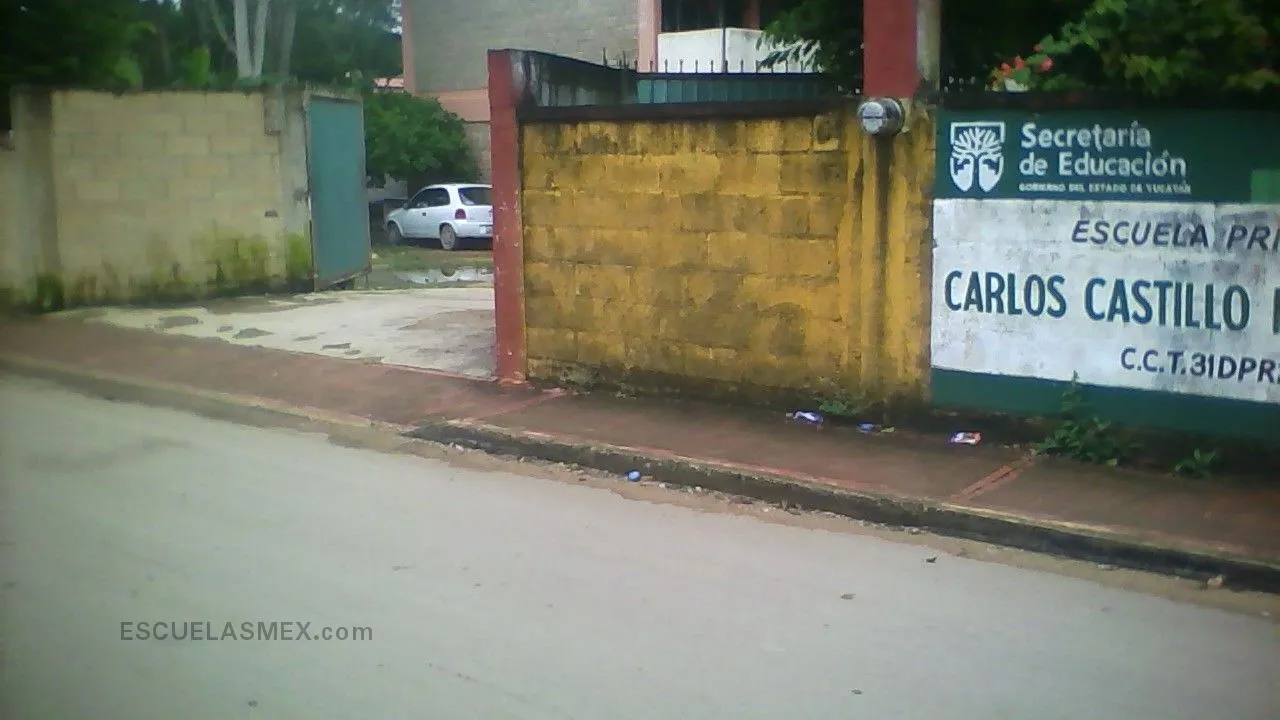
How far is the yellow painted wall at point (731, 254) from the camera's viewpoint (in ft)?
27.6

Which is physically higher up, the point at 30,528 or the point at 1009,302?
the point at 1009,302

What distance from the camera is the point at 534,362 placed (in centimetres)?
1056

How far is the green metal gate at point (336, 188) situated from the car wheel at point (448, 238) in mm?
9352

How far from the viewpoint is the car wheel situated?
27.1m

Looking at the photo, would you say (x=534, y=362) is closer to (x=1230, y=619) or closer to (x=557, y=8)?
(x=1230, y=619)

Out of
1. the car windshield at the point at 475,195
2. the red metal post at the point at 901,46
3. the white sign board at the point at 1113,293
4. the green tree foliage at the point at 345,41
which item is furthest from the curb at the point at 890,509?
the green tree foliage at the point at 345,41

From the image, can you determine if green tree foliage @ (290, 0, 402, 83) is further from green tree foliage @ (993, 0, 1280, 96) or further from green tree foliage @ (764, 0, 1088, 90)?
green tree foliage @ (993, 0, 1280, 96)

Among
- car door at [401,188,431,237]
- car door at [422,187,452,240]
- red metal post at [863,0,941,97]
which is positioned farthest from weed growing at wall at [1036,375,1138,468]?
car door at [401,188,431,237]

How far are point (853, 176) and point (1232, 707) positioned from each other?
186 inches

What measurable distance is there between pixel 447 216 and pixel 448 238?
48cm

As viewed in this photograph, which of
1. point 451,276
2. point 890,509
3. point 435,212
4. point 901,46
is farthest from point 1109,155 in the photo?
point 435,212

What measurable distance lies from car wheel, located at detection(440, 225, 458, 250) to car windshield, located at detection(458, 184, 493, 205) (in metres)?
0.69

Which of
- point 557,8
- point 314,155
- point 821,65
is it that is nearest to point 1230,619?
point 821,65

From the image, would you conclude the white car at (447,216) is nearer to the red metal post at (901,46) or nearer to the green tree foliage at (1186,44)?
the red metal post at (901,46)
